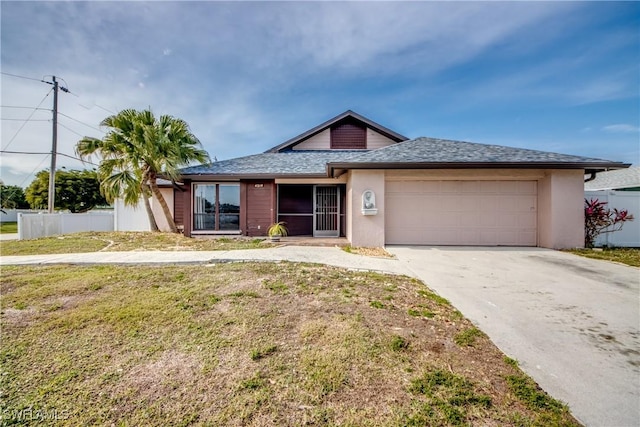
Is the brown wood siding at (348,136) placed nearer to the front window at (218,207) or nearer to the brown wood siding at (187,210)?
the front window at (218,207)

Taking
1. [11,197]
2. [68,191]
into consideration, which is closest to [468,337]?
[68,191]

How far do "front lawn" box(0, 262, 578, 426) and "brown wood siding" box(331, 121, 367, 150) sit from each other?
436 inches

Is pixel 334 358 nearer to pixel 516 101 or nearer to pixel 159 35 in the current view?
pixel 159 35

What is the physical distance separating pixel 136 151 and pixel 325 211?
7931mm

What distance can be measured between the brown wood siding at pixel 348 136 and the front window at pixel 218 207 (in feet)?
20.0

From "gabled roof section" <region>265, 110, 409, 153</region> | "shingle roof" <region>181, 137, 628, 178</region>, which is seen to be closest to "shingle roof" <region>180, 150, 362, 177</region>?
"shingle roof" <region>181, 137, 628, 178</region>

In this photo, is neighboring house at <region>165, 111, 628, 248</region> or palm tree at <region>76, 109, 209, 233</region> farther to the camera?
palm tree at <region>76, 109, 209, 233</region>

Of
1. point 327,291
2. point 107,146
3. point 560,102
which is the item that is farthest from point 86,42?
point 560,102

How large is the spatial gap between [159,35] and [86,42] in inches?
106

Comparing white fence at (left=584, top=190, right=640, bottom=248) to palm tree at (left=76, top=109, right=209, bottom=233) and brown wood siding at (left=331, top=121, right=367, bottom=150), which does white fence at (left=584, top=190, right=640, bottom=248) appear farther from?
palm tree at (left=76, top=109, right=209, bottom=233)

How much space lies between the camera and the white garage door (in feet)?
29.4

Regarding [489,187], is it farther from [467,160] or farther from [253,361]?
[253,361]

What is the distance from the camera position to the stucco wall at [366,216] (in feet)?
28.1

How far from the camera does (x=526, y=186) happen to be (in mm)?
8961
